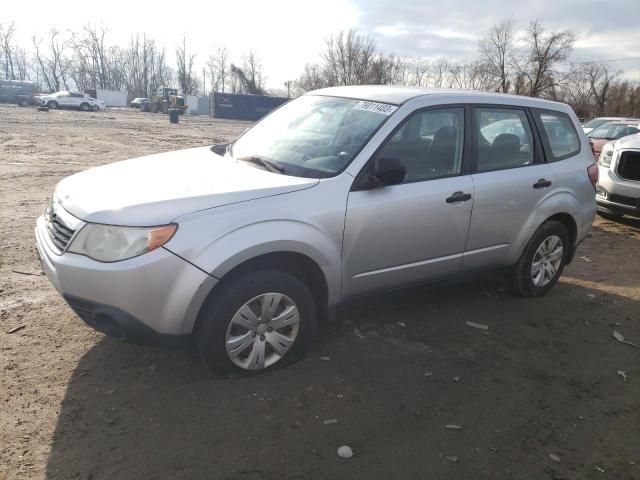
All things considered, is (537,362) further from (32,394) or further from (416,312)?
(32,394)

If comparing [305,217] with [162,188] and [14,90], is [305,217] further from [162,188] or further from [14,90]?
[14,90]

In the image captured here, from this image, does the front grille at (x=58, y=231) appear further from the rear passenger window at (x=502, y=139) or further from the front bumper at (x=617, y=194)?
the front bumper at (x=617, y=194)

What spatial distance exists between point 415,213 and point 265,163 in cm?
113

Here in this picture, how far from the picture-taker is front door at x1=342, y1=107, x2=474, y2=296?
11.3 ft

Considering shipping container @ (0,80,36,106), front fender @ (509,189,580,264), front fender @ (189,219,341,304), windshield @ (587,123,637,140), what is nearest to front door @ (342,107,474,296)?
front fender @ (189,219,341,304)

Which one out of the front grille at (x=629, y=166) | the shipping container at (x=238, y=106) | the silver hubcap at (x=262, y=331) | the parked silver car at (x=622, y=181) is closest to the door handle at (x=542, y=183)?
the silver hubcap at (x=262, y=331)

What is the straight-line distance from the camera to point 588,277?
581cm

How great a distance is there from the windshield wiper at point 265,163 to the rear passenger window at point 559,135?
2622mm

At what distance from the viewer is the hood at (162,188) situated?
2846 mm

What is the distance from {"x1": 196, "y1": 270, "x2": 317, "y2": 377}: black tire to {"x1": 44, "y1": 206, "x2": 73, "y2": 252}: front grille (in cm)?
90

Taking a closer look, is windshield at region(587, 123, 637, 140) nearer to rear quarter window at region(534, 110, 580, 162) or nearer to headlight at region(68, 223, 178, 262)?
rear quarter window at region(534, 110, 580, 162)

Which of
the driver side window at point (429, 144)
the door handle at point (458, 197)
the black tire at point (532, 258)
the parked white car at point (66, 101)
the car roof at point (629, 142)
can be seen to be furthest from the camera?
the parked white car at point (66, 101)

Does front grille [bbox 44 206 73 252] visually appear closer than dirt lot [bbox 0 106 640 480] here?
No

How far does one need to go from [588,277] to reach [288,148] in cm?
400
